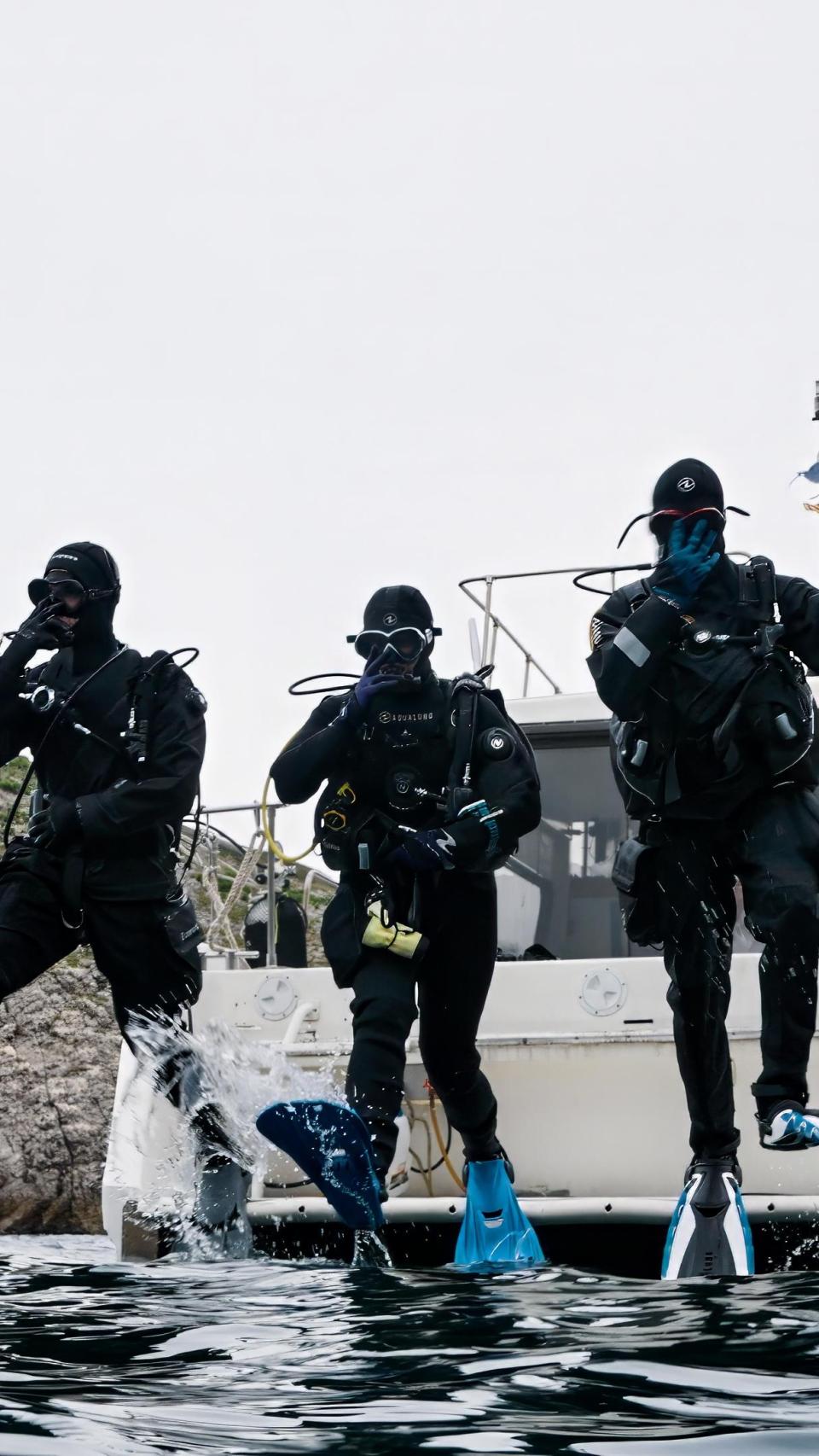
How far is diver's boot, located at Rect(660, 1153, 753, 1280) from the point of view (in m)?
5.04

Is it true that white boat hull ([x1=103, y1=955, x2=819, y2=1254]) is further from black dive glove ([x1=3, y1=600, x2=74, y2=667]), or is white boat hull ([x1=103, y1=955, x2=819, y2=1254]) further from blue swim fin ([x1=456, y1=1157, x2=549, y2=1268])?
black dive glove ([x1=3, y1=600, x2=74, y2=667])

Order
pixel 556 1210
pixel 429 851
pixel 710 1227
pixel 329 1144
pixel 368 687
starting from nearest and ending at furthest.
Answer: pixel 329 1144
pixel 710 1227
pixel 429 851
pixel 368 687
pixel 556 1210

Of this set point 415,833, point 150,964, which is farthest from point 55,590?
point 415,833

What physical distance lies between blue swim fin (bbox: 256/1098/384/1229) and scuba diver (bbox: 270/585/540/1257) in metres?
0.42

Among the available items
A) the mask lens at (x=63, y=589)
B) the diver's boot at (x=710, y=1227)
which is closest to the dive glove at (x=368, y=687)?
the mask lens at (x=63, y=589)

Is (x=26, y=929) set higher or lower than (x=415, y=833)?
lower

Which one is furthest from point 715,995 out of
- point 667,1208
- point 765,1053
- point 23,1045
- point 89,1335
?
point 23,1045

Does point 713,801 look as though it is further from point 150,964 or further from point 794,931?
point 150,964

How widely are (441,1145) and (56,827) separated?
1.74 m

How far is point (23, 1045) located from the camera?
1094 cm

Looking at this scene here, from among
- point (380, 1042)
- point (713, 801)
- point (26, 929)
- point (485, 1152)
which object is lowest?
point (485, 1152)

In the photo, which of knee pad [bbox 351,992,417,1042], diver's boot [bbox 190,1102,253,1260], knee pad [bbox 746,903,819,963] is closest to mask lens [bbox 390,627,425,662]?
knee pad [bbox 351,992,417,1042]

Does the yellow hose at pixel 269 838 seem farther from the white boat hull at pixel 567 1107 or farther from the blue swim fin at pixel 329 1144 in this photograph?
the blue swim fin at pixel 329 1144

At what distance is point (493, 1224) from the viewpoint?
18.2 feet
